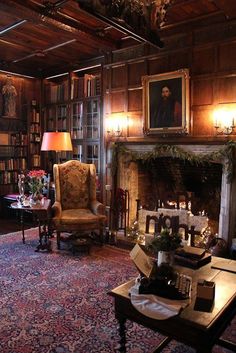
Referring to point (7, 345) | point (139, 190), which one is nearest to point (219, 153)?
point (139, 190)

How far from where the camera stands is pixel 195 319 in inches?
61.4

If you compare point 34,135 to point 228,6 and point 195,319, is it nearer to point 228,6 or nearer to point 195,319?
point 228,6

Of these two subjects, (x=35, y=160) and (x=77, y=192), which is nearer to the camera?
(x=77, y=192)

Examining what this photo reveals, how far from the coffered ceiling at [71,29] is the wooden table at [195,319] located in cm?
190

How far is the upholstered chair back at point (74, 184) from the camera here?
181 inches

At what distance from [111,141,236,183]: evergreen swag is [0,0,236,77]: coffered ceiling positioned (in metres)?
1.36

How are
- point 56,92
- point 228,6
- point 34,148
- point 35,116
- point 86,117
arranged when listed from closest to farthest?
point 228,6
point 86,117
point 56,92
point 35,116
point 34,148

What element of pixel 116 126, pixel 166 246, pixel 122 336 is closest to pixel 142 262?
pixel 166 246

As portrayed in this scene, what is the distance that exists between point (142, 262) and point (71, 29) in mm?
3255

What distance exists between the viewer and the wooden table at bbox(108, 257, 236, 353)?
1527 mm

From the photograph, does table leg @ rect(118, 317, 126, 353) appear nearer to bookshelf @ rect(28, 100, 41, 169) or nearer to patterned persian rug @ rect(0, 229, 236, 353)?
patterned persian rug @ rect(0, 229, 236, 353)

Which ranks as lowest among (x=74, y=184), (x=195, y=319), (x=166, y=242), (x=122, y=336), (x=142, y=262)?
(x=122, y=336)

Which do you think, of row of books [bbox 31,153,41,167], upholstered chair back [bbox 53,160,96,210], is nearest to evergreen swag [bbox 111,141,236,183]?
upholstered chair back [bbox 53,160,96,210]

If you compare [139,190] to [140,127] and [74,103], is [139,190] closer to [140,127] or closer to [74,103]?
[140,127]
